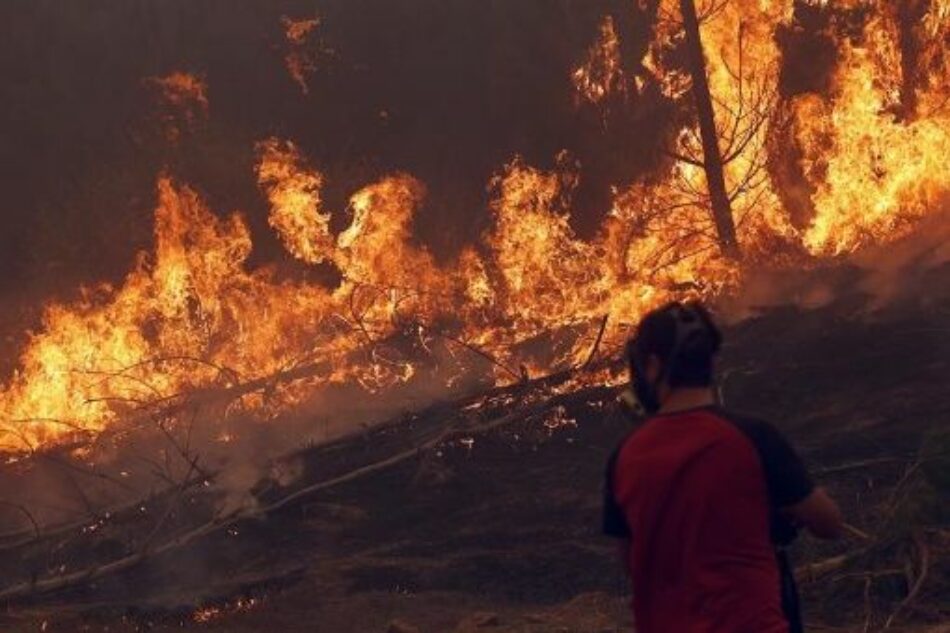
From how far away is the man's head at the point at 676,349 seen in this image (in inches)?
114

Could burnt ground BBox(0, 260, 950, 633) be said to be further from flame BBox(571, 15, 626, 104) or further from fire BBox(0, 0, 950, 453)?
flame BBox(571, 15, 626, 104)

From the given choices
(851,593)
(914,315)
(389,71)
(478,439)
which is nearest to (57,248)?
(389,71)

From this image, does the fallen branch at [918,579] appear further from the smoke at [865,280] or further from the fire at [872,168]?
the fire at [872,168]

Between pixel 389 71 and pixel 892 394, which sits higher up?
pixel 389 71

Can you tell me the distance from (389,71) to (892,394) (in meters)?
13.2

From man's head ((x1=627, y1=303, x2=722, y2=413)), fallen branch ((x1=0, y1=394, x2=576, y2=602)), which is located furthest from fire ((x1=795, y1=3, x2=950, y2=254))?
man's head ((x1=627, y1=303, x2=722, y2=413))

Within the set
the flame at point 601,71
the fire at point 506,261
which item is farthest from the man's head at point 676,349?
the flame at point 601,71

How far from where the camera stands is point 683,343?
2.89 metres

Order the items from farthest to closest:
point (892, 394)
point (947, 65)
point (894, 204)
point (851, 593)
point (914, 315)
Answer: point (947, 65), point (894, 204), point (914, 315), point (892, 394), point (851, 593)

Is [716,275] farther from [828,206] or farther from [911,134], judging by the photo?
[911,134]

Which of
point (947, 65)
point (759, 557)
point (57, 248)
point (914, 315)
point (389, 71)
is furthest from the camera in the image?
point (389, 71)

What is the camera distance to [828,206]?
1471 cm

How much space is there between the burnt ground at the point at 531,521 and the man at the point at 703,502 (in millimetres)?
3541

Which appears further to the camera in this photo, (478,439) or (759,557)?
(478,439)
